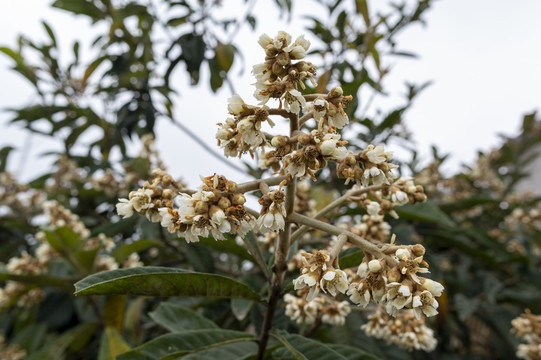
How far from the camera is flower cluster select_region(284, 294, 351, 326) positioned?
919mm

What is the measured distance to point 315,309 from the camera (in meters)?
0.92

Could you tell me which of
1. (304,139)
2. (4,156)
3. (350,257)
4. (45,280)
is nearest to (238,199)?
(304,139)

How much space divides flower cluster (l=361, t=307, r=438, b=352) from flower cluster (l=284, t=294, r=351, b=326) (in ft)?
0.36

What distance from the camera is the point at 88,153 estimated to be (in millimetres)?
2594

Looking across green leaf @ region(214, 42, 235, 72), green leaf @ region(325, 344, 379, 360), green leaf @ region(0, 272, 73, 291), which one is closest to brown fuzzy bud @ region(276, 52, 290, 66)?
green leaf @ region(325, 344, 379, 360)

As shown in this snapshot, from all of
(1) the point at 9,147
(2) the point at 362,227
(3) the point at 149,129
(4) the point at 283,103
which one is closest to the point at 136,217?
(3) the point at 149,129

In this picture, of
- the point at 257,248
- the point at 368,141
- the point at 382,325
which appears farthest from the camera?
the point at 368,141

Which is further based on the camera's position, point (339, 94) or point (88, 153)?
point (88, 153)

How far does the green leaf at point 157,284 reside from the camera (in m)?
0.67

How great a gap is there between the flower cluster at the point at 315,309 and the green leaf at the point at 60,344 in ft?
3.38

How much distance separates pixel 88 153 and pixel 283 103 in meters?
2.27

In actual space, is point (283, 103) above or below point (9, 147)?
below

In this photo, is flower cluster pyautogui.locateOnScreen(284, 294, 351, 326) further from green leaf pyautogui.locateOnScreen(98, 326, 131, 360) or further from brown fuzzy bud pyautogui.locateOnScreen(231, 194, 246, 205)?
green leaf pyautogui.locateOnScreen(98, 326, 131, 360)

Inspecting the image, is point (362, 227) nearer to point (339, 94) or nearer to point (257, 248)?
point (257, 248)
